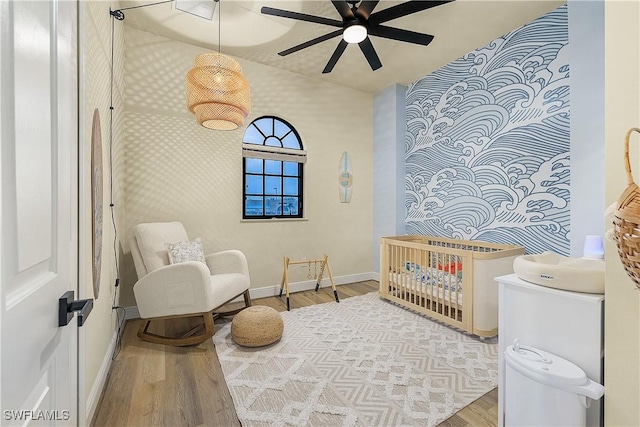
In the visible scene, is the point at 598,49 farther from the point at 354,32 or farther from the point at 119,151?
the point at 119,151

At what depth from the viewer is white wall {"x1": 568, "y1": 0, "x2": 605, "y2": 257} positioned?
211 centimetres

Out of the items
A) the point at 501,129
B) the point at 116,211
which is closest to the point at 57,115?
the point at 116,211

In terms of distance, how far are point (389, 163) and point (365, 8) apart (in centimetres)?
238

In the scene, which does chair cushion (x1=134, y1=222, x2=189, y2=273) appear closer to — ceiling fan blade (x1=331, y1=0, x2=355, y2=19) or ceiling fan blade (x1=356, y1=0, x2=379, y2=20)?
ceiling fan blade (x1=331, y1=0, x2=355, y2=19)

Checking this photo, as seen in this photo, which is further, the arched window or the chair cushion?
the arched window

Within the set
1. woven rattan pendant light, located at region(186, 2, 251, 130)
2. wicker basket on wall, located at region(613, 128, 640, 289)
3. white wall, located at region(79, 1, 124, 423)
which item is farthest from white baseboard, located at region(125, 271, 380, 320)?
wicker basket on wall, located at region(613, 128, 640, 289)

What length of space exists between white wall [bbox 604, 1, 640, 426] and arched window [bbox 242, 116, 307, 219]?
10.0 feet

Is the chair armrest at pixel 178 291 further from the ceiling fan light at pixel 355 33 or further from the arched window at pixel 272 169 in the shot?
the ceiling fan light at pixel 355 33

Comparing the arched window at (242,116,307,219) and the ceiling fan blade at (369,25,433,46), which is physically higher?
the ceiling fan blade at (369,25,433,46)

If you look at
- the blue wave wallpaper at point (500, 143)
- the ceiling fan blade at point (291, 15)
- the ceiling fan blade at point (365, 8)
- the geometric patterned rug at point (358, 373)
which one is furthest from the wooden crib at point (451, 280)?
the ceiling fan blade at point (291, 15)

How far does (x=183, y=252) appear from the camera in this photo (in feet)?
8.39

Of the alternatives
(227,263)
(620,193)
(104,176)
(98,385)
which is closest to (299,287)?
(227,263)

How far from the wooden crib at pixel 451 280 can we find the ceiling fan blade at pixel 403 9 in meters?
1.90

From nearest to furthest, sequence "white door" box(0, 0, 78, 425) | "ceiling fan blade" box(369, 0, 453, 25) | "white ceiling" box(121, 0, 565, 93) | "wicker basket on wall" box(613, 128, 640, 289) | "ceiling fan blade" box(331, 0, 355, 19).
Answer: "white door" box(0, 0, 78, 425), "wicker basket on wall" box(613, 128, 640, 289), "ceiling fan blade" box(369, 0, 453, 25), "ceiling fan blade" box(331, 0, 355, 19), "white ceiling" box(121, 0, 565, 93)
